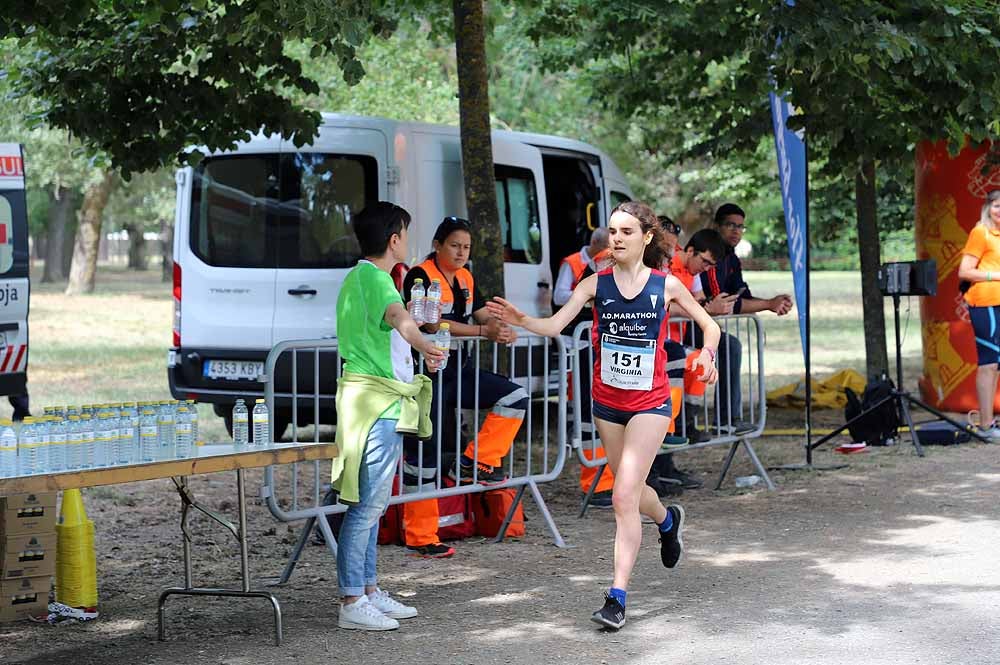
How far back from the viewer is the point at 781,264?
76.9 meters

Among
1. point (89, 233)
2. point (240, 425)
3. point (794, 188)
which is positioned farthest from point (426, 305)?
point (89, 233)

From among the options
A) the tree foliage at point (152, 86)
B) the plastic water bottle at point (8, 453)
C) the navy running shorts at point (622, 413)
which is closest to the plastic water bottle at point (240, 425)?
the plastic water bottle at point (8, 453)

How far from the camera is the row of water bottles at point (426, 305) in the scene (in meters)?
7.12

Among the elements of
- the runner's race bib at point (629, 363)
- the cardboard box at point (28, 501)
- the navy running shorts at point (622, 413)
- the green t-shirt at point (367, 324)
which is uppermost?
the green t-shirt at point (367, 324)

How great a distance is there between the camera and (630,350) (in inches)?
255

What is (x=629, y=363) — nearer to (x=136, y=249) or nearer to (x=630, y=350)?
(x=630, y=350)

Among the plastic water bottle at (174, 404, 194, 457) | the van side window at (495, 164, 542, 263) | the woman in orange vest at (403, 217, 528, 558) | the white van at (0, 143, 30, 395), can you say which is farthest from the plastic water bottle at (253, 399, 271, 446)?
the white van at (0, 143, 30, 395)

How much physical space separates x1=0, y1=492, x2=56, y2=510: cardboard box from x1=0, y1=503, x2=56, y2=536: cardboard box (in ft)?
0.04

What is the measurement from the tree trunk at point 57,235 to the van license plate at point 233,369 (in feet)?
174

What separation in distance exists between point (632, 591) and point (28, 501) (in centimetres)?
283

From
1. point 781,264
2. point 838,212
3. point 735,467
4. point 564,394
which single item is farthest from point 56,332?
point 781,264

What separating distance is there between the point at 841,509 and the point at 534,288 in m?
4.29

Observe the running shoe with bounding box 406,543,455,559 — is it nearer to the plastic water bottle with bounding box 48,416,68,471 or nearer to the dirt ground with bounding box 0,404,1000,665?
the dirt ground with bounding box 0,404,1000,665

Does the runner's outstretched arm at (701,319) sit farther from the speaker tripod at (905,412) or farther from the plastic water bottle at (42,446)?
the speaker tripod at (905,412)
